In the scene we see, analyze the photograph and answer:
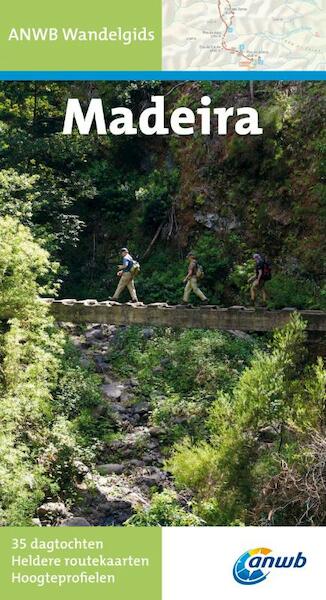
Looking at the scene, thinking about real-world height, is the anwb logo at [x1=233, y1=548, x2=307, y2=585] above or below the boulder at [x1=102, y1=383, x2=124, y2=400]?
below

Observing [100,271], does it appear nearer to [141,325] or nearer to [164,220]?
[164,220]

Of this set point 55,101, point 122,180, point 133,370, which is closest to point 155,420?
point 133,370

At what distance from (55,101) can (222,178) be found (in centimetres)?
558

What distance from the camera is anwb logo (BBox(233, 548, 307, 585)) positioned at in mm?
11047

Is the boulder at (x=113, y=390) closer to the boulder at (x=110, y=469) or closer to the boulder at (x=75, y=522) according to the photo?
the boulder at (x=110, y=469)

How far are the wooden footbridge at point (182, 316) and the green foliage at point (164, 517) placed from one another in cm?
440

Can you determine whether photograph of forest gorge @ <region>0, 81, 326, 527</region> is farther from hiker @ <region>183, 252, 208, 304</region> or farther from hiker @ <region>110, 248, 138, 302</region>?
hiker @ <region>110, 248, 138, 302</region>

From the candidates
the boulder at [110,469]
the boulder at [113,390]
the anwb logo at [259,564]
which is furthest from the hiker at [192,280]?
the anwb logo at [259,564]

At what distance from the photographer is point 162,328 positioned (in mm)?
17234

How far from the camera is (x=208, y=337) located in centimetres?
1661

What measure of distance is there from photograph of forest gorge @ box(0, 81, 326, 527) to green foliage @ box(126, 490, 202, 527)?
0.09 ft

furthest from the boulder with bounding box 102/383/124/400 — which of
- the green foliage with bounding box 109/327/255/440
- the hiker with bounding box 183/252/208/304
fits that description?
the hiker with bounding box 183/252/208/304

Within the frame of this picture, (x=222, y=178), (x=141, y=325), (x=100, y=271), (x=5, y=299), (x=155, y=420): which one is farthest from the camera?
(x=100, y=271)

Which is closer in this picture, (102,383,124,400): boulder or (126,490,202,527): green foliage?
(126,490,202,527): green foliage
